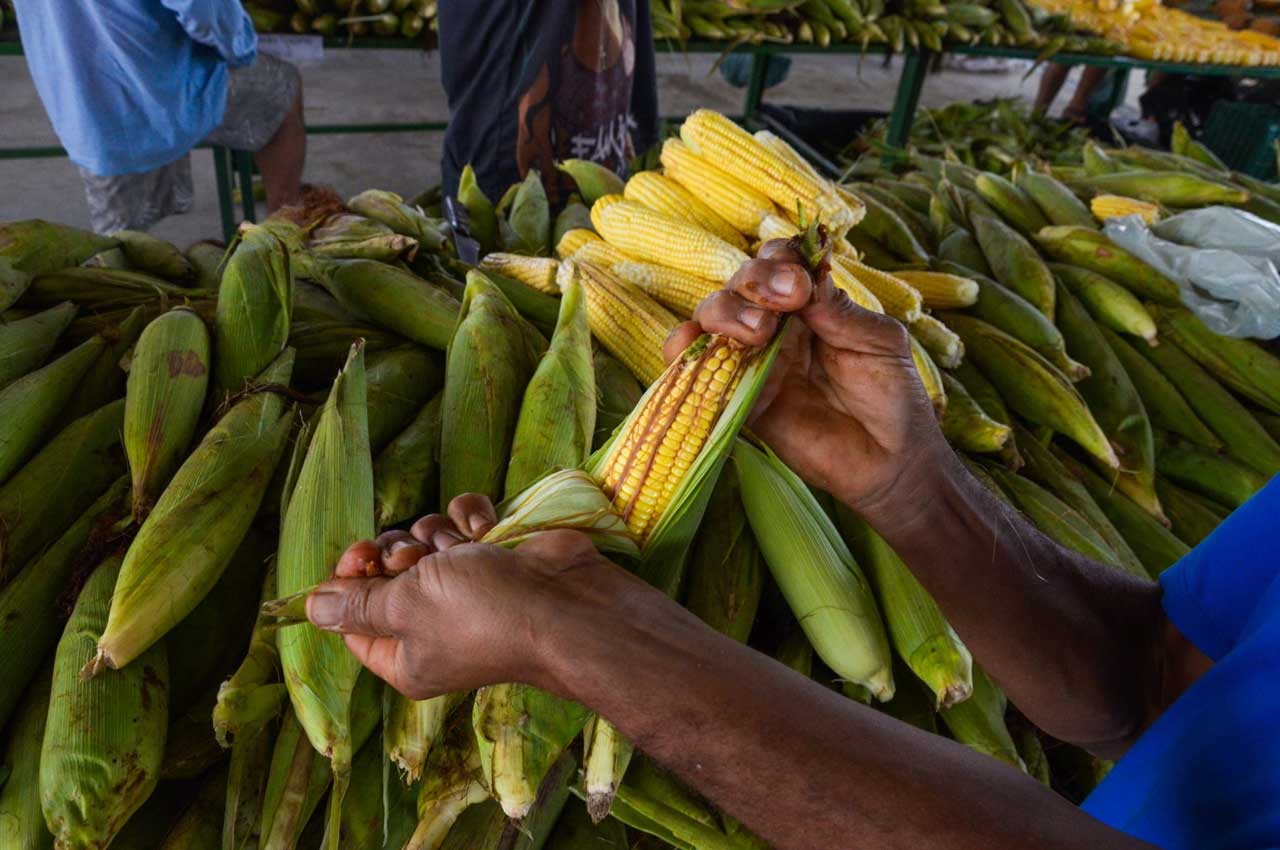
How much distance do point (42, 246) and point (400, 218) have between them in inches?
30.8

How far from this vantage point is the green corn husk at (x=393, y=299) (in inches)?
65.9

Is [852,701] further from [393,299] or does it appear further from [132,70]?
[132,70]

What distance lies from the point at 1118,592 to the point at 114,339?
186 centimetres

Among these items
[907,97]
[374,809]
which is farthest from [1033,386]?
[907,97]

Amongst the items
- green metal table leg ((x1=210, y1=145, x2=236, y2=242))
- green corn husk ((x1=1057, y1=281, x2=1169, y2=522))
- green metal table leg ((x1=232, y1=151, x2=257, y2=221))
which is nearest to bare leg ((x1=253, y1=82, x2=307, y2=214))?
green metal table leg ((x1=232, y1=151, x2=257, y2=221))

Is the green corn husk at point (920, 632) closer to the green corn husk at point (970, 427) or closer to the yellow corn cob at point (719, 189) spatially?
the green corn husk at point (970, 427)

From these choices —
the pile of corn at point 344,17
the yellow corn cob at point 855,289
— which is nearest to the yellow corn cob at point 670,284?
the yellow corn cob at point 855,289

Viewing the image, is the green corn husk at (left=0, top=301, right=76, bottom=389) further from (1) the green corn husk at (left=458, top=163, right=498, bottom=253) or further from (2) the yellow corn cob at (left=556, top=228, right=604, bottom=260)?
(1) the green corn husk at (left=458, top=163, right=498, bottom=253)

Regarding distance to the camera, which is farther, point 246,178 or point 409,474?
point 246,178

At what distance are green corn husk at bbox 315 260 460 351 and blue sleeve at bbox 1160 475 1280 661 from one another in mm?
1367

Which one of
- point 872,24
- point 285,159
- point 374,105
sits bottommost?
point 374,105

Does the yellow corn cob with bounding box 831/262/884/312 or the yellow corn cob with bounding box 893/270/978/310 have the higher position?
the yellow corn cob with bounding box 831/262/884/312

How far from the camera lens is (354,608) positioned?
843 millimetres

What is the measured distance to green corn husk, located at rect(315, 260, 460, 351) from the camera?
1674 mm
